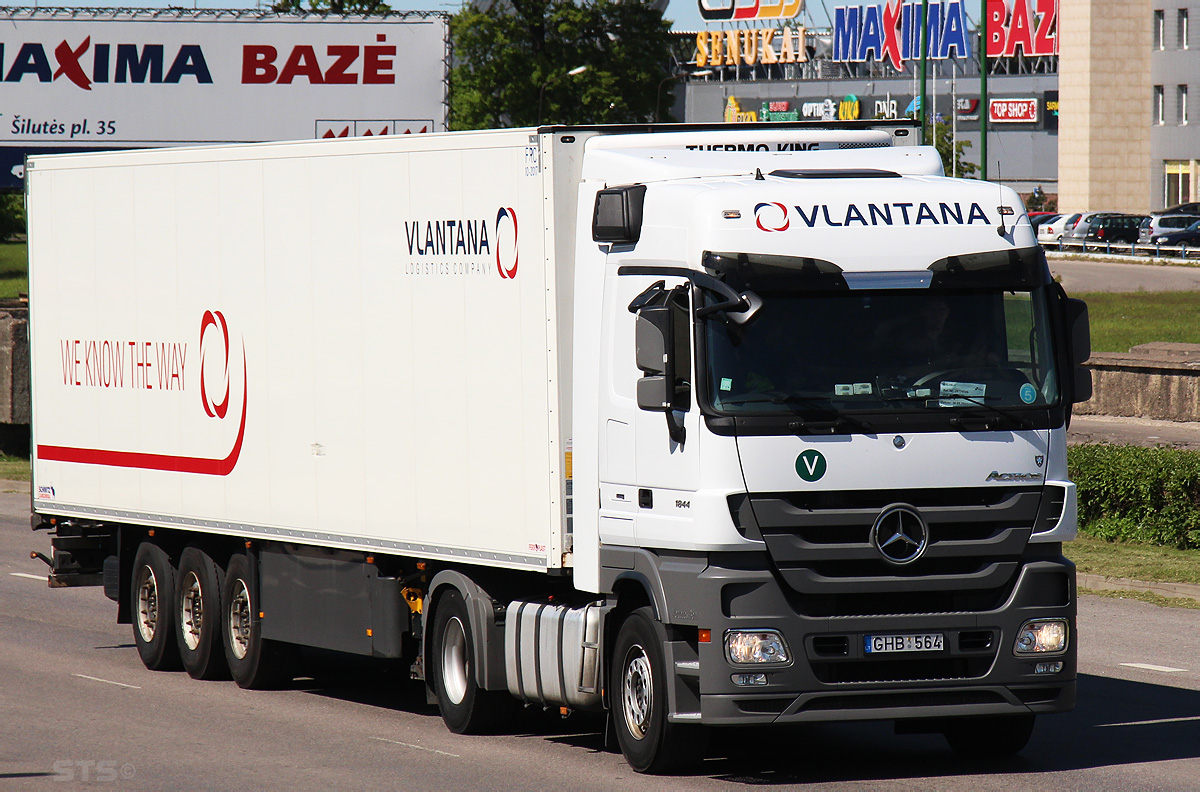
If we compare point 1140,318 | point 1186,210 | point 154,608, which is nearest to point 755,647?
point 154,608

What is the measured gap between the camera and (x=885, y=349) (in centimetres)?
989

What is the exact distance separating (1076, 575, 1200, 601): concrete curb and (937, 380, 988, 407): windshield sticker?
843cm

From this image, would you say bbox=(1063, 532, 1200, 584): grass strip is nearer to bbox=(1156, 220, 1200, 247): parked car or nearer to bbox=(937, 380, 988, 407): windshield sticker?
bbox=(937, 380, 988, 407): windshield sticker

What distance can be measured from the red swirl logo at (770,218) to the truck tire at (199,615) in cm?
637

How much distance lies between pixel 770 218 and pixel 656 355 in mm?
973

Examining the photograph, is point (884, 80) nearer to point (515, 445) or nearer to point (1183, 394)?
point (1183, 394)

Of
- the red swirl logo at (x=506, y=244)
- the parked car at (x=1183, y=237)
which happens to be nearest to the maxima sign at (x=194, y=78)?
the red swirl logo at (x=506, y=244)

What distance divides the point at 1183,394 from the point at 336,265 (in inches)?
748

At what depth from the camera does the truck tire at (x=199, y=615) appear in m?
14.4

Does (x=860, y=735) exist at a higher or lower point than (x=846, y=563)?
lower

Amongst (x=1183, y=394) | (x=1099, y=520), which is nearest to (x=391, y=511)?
(x=1099, y=520)

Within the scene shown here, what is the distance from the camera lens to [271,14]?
101 ft

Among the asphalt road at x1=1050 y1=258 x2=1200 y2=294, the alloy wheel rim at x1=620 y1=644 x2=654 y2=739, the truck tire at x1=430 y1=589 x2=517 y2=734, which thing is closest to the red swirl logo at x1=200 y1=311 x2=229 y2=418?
the truck tire at x1=430 y1=589 x2=517 y2=734

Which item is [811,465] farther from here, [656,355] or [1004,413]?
[1004,413]
